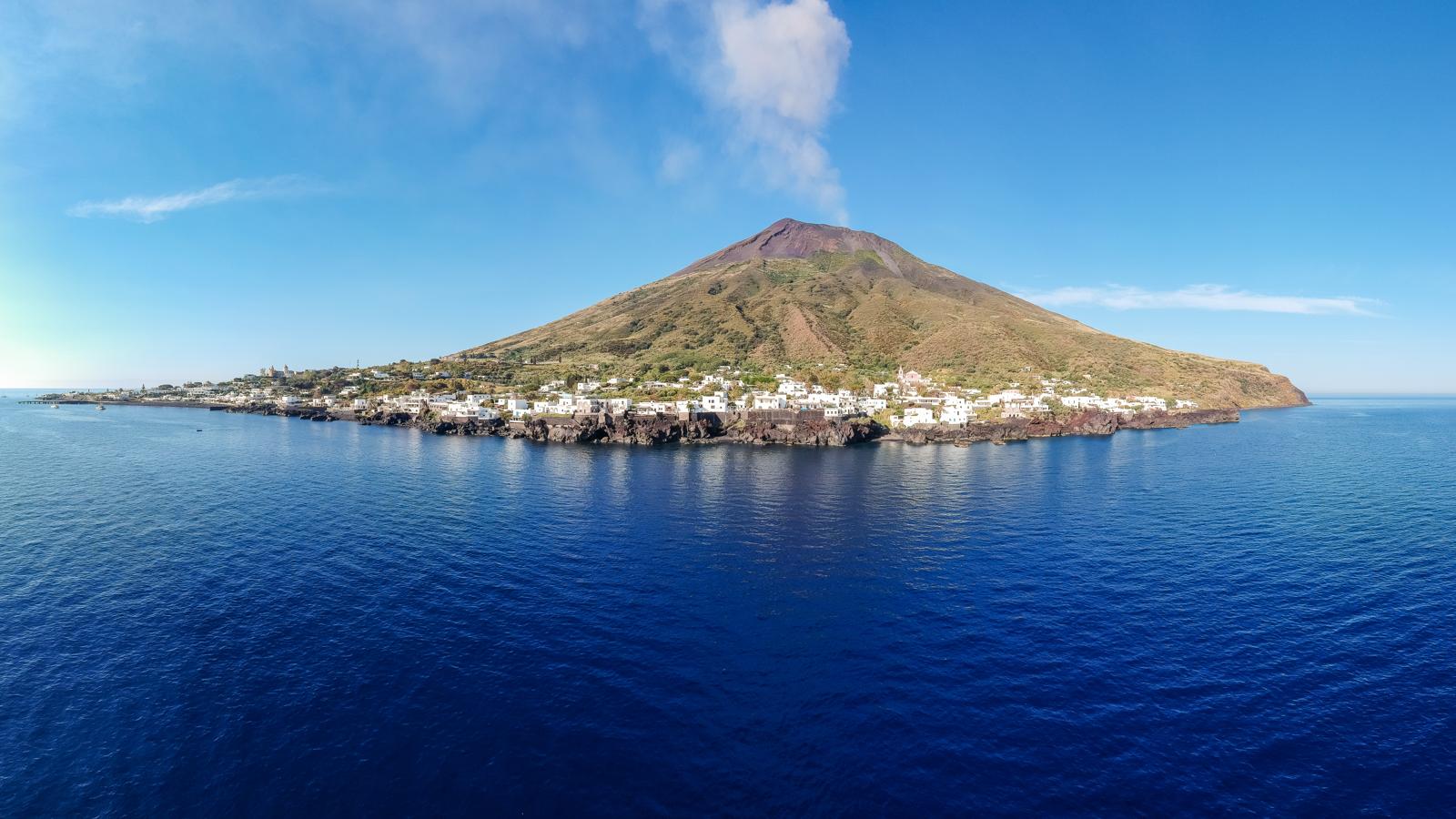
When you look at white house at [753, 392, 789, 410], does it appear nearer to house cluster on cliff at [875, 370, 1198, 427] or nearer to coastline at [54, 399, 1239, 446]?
coastline at [54, 399, 1239, 446]

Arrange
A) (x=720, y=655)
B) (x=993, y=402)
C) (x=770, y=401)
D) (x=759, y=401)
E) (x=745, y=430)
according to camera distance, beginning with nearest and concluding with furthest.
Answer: (x=720, y=655)
(x=745, y=430)
(x=770, y=401)
(x=759, y=401)
(x=993, y=402)

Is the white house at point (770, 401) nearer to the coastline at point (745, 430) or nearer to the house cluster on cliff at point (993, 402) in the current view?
the coastline at point (745, 430)

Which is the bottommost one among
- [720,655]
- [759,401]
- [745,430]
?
[720,655]

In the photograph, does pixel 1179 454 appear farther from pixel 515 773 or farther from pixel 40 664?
pixel 40 664

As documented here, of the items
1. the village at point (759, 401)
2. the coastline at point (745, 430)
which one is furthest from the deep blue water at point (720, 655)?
the village at point (759, 401)

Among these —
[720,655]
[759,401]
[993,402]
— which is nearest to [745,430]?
[759,401]

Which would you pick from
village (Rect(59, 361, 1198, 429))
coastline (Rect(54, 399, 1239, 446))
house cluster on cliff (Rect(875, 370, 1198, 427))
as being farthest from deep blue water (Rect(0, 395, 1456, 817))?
village (Rect(59, 361, 1198, 429))

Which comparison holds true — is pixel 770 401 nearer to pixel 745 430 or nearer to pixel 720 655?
pixel 745 430
